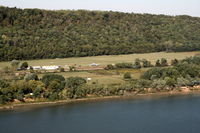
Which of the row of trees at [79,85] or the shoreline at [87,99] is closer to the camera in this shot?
the shoreline at [87,99]

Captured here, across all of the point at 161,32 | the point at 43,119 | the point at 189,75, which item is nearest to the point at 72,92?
the point at 43,119

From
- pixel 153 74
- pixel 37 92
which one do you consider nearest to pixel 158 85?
pixel 153 74

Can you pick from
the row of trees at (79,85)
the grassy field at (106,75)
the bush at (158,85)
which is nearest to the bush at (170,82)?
the row of trees at (79,85)

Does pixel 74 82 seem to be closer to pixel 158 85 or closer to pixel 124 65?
pixel 158 85

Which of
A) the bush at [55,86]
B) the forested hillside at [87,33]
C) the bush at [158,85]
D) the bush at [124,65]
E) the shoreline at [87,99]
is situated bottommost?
the shoreline at [87,99]

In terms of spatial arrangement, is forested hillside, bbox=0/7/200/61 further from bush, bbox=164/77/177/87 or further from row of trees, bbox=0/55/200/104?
bush, bbox=164/77/177/87

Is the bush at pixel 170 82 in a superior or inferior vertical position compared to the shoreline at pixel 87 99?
superior

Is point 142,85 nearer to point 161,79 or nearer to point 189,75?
point 161,79

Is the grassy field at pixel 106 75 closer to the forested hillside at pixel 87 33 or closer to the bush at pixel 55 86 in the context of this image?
the bush at pixel 55 86
